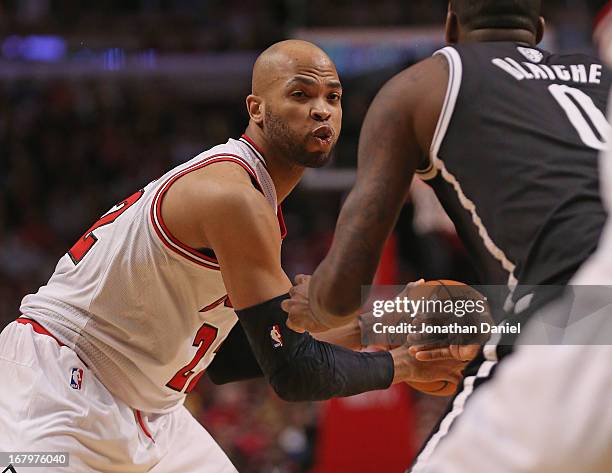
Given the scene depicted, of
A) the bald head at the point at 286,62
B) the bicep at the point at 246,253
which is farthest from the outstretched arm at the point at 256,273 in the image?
the bald head at the point at 286,62

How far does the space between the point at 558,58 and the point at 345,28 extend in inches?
310

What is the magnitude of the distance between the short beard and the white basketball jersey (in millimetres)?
150

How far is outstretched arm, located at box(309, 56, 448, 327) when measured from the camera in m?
2.42

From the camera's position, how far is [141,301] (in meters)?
3.42

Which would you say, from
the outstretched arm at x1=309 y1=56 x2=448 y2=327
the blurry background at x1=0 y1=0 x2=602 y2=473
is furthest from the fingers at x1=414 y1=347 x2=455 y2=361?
the blurry background at x1=0 y1=0 x2=602 y2=473

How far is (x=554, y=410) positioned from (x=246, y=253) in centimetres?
191

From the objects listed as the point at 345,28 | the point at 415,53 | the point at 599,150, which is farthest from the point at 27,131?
the point at 599,150

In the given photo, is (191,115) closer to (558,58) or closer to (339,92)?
(339,92)

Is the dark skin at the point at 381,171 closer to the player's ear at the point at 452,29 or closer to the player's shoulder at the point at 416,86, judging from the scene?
the player's shoulder at the point at 416,86

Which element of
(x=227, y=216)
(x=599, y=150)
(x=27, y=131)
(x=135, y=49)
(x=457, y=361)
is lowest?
(x=27, y=131)

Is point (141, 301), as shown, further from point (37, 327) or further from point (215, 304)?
point (37, 327)

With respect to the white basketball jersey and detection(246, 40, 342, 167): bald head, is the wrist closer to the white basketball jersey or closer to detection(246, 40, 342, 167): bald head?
the white basketball jersey

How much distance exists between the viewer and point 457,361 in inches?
128

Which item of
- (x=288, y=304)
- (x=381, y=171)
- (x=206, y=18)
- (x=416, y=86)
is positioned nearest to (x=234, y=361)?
(x=288, y=304)
